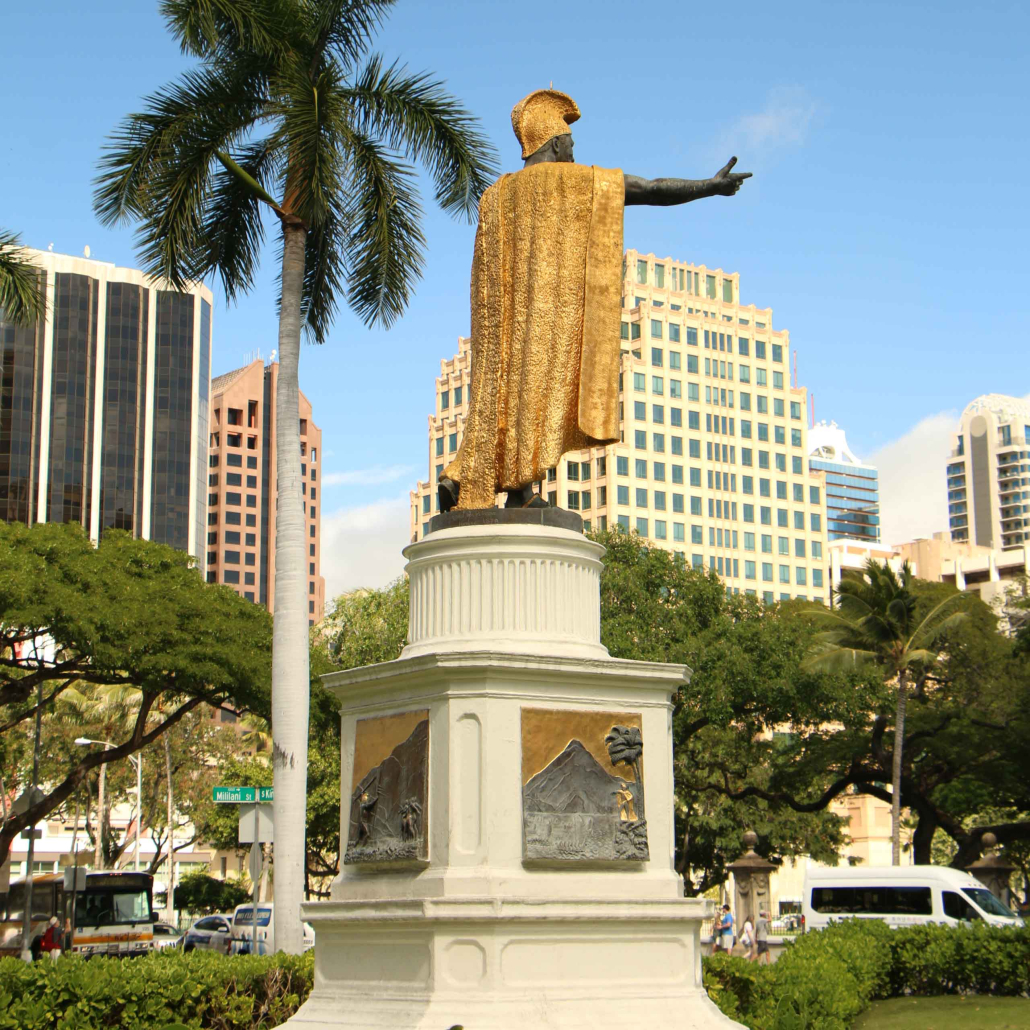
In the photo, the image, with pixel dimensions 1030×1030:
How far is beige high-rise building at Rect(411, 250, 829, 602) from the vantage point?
100812mm

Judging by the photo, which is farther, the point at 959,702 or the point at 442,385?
the point at 442,385

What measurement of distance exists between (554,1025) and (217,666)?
63.7ft

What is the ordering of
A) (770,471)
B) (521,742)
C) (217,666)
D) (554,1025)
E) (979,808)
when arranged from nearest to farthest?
1. (554,1025)
2. (521,742)
3. (217,666)
4. (979,808)
5. (770,471)

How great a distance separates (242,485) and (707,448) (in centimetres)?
5940

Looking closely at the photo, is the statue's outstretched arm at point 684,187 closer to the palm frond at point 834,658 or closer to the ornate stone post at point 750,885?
Result: the ornate stone post at point 750,885

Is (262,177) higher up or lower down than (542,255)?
higher up

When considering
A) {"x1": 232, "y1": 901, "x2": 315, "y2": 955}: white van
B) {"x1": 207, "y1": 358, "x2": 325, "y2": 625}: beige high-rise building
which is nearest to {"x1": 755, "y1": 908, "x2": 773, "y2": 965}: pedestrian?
{"x1": 232, "y1": 901, "x2": 315, "y2": 955}: white van

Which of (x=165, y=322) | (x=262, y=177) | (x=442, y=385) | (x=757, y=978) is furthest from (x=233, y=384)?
(x=757, y=978)

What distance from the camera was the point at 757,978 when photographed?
1266cm

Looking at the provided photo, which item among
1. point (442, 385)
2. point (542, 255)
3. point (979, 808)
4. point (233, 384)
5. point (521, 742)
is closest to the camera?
point (521, 742)

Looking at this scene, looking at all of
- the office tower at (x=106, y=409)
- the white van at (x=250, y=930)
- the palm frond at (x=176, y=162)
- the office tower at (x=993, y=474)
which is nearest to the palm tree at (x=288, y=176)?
the palm frond at (x=176, y=162)

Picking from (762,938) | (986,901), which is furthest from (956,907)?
(762,938)

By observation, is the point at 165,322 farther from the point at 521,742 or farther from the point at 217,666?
the point at 521,742

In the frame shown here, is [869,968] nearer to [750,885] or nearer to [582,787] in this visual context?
[582,787]
